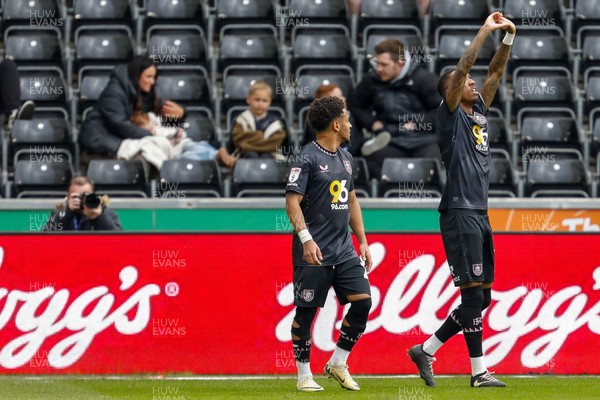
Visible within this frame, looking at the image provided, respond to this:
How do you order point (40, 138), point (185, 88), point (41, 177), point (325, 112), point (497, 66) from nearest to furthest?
point (325, 112) < point (497, 66) < point (41, 177) < point (40, 138) < point (185, 88)

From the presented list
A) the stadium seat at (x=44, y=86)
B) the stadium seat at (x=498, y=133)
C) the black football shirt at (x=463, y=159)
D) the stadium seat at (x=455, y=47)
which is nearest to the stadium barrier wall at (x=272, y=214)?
the stadium seat at (x=498, y=133)

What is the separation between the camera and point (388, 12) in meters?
15.3

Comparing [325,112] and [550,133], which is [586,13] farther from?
[325,112]

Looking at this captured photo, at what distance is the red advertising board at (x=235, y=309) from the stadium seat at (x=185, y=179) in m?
3.09

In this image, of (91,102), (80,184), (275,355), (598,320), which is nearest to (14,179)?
(91,102)

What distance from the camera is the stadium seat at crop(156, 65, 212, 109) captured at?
14.4 metres

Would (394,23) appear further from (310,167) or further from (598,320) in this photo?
(310,167)

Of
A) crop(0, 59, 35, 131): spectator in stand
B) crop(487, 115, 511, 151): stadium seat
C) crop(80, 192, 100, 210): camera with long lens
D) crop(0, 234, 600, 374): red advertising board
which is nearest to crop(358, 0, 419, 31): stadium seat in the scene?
crop(487, 115, 511, 151): stadium seat

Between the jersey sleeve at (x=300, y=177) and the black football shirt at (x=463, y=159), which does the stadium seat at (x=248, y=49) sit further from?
the jersey sleeve at (x=300, y=177)

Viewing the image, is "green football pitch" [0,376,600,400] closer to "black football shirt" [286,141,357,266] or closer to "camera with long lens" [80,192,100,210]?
"black football shirt" [286,141,357,266]

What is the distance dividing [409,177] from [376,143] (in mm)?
483

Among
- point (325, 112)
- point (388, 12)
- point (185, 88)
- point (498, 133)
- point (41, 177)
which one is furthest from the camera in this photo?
point (388, 12)

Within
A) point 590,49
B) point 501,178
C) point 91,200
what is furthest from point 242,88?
point 590,49

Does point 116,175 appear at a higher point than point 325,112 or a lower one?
lower
